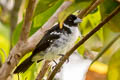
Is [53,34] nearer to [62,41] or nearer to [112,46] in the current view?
[62,41]

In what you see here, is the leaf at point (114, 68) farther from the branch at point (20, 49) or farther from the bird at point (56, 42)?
the bird at point (56, 42)

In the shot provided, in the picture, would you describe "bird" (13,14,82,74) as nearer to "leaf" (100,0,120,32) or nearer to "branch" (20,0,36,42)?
"branch" (20,0,36,42)

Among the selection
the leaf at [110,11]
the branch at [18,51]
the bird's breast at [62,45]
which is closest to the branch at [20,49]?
the branch at [18,51]

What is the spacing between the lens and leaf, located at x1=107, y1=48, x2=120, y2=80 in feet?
3.15

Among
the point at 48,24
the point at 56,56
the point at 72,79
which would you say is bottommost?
the point at 72,79

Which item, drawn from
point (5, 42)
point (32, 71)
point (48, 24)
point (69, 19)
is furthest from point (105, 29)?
point (5, 42)

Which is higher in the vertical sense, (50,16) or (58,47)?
(50,16)

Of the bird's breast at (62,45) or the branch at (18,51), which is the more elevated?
the branch at (18,51)

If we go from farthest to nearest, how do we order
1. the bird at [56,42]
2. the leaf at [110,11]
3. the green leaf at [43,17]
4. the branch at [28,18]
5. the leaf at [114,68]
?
the bird at [56,42] < the green leaf at [43,17] < the branch at [28,18] < the leaf at [110,11] < the leaf at [114,68]

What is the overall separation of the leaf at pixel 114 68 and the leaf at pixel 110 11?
0.10m

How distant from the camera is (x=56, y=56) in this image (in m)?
2.39

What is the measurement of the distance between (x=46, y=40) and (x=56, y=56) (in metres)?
0.12

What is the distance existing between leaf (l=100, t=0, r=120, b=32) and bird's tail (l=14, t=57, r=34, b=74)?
0.75 meters

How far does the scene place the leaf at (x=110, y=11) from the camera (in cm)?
108
